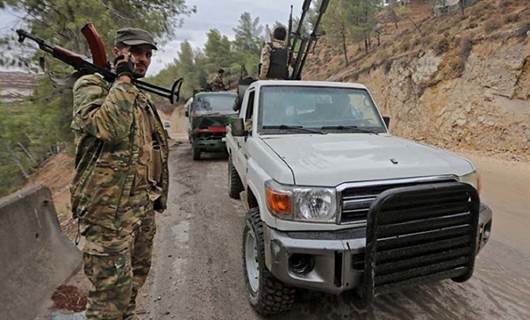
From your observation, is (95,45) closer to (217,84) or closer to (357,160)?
(357,160)

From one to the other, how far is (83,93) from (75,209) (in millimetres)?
664

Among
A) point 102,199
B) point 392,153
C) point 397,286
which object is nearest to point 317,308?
point 397,286

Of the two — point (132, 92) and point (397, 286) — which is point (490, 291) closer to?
point (397, 286)

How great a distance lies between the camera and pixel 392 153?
9.13 ft

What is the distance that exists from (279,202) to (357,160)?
65 cm

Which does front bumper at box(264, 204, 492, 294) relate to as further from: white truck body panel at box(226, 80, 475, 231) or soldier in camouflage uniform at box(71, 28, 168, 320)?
soldier in camouflage uniform at box(71, 28, 168, 320)

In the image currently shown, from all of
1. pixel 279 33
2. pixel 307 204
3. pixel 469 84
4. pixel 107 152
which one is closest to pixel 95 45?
pixel 107 152

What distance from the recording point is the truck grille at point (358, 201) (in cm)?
234

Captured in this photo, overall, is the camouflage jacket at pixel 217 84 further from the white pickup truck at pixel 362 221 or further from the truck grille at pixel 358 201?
the truck grille at pixel 358 201

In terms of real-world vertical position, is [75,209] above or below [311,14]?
below

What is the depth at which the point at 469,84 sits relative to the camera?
1114 centimetres

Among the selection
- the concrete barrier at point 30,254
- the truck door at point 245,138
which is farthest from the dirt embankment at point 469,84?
the concrete barrier at point 30,254

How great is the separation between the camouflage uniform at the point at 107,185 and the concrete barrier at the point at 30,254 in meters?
1.03

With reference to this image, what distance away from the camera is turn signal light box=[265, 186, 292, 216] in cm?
237
